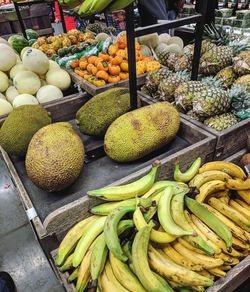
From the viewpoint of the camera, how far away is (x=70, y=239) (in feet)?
3.41

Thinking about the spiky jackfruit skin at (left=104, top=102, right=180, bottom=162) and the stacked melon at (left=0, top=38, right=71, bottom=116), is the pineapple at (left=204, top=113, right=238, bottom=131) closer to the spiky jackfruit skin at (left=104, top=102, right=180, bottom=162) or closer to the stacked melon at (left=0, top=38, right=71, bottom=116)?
the spiky jackfruit skin at (left=104, top=102, right=180, bottom=162)

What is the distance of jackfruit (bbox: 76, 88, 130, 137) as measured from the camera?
1.62m

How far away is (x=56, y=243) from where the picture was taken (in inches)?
44.7

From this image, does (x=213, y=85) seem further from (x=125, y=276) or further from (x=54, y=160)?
(x=125, y=276)

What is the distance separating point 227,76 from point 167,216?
54.0 inches

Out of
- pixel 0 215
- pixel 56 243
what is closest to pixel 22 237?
pixel 0 215

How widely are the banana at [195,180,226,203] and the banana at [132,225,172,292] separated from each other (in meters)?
0.38

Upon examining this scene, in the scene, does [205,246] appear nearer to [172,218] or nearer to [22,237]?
[172,218]

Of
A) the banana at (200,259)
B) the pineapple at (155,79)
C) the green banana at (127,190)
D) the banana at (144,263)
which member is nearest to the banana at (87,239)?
the green banana at (127,190)

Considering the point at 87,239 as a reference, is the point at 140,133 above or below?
above

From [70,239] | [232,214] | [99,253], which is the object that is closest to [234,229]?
[232,214]

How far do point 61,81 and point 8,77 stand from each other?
547mm

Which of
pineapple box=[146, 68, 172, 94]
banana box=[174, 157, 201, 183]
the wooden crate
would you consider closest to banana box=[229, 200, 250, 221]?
banana box=[174, 157, 201, 183]

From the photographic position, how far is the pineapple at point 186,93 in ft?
5.31
